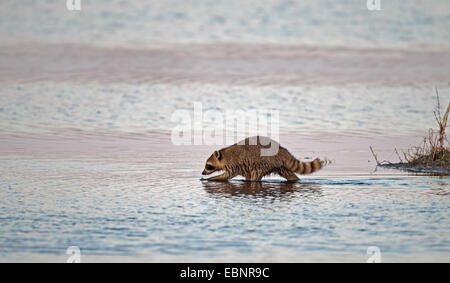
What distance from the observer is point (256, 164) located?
12039 millimetres

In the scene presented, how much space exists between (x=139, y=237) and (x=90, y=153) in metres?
6.37

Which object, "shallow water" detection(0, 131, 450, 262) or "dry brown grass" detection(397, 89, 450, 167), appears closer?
Result: "shallow water" detection(0, 131, 450, 262)

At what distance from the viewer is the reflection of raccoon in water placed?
12.0 meters

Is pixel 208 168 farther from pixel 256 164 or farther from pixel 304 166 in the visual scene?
pixel 304 166

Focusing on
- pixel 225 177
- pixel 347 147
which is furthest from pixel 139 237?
pixel 347 147

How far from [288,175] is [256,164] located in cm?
58

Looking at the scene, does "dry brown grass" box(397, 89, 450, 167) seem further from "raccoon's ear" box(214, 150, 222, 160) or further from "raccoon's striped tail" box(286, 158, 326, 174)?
"raccoon's ear" box(214, 150, 222, 160)

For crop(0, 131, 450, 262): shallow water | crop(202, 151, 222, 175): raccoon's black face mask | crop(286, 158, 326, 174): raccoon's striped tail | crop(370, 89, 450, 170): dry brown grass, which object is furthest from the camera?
crop(370, 89, 450, 170): dry brown grass

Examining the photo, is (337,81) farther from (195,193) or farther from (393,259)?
(393,259)

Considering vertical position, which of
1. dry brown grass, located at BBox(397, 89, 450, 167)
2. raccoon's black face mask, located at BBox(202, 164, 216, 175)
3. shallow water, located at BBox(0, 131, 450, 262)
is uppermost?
dry brown grass, located at BBox(397, 89, 450, 167)

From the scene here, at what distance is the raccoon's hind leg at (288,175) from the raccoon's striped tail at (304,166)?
0.25 feet

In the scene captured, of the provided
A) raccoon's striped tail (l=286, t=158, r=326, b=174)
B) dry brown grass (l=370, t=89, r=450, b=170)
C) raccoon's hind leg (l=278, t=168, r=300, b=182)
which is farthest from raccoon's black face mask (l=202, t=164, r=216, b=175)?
dry brown grass (l=370, t=89, r=450, b=170)

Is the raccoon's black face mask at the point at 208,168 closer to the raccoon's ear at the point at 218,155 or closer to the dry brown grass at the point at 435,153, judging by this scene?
the raccoon's ear at the point at 218,155

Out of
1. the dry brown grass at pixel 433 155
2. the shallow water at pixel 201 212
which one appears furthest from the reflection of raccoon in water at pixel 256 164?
the dry brown grass at pixel 433 155
